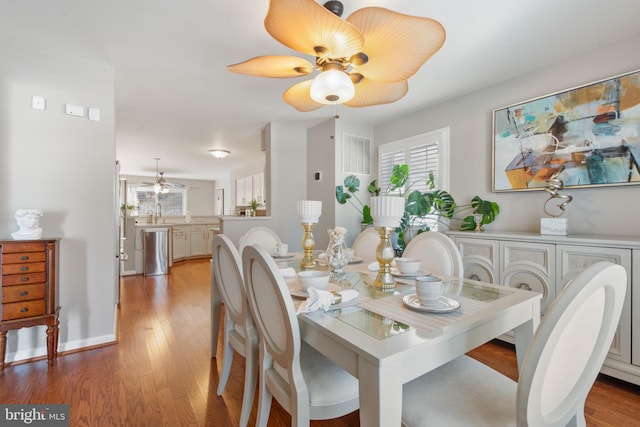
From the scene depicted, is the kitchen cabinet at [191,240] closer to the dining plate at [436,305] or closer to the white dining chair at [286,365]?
the white dining chair at [286,365]

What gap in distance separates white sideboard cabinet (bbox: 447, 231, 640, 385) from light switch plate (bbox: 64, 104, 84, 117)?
11.2 feet

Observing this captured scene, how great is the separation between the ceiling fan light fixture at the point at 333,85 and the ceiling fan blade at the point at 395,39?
0.17 meters

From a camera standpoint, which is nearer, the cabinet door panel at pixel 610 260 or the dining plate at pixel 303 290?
the dining plate at pixel 303 290

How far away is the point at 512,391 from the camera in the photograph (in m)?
1.03

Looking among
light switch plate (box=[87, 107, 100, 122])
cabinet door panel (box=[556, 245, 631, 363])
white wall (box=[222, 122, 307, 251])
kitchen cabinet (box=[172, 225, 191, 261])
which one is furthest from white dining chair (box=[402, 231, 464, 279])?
kitchen cabinet (box=[172, 225, 191, 261])

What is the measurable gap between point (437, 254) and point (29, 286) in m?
2.83

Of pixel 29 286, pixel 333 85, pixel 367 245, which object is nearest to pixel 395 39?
pixel 333 85

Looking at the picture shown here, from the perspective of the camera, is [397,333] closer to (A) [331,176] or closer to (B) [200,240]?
(A) [331,176]

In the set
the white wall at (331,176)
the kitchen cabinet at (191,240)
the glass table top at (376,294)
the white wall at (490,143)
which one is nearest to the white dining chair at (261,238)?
the glass table top at (376,294)

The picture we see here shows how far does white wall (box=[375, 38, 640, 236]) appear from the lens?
2090mm

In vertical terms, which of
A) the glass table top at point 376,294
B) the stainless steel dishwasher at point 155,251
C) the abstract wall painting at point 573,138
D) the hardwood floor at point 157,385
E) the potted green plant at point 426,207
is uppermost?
the abstract wall painting at point 573,138

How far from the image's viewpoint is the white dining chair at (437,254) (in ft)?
5.90

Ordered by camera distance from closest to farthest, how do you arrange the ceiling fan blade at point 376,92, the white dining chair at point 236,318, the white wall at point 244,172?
the white dining chair at point 236,318 → the ceiling fan blade at point 376,92 → the white wall at point 244,172

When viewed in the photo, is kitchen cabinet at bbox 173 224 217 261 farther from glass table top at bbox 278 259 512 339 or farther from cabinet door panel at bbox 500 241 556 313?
cabinet door panel at bbox 500 241 556 313
